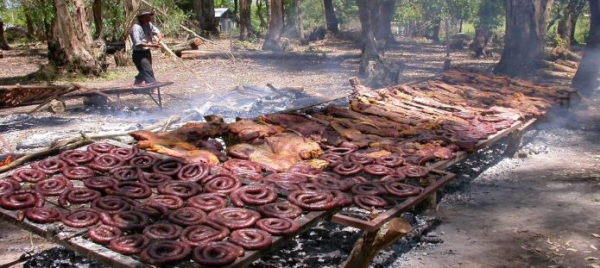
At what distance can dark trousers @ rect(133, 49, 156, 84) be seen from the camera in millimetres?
12055

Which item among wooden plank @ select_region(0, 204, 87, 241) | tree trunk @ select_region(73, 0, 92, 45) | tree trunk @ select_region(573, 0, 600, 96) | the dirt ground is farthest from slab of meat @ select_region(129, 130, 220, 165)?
tree trunk @ select_region(73, 0, 92, 45)

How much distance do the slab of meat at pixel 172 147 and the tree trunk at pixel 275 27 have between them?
16.2m

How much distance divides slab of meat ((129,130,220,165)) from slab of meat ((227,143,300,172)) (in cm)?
26

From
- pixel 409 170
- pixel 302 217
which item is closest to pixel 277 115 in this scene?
pixel 409 170

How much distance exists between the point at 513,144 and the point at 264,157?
4.57 metres

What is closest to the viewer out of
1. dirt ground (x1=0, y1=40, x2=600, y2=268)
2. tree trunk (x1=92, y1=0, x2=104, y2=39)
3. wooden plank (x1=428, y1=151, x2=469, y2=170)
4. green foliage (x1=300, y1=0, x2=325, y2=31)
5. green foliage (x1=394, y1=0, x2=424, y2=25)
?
dirt ground (x1=0, y1=40, x2=600, y2=268)

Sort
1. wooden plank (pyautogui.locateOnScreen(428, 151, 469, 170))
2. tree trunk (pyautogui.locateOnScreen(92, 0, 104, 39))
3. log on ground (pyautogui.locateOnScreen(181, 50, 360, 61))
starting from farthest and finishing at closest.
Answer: tree trunk (pyautogui.locateOnScreen(92, 0, 104, 39)) → log on ground (pyautogui.locateOnScreen(181, 50, 360, 61)) → wooden plank (pyautogui.locateOnScreen(428, 151, 469, 170))

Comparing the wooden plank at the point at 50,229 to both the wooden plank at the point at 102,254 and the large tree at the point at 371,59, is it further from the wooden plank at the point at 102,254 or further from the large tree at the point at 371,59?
the large tree at the point at 371,59

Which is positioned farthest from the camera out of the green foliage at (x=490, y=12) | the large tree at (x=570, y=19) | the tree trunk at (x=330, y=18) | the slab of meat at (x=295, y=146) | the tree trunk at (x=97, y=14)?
the tree trunk at (x=330, y=18)

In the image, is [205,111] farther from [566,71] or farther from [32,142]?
[566,71]

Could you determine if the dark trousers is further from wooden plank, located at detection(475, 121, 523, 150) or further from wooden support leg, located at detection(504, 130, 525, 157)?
wooden plank, located at detection(475, 121, 523, 150)

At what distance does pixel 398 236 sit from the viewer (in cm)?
371

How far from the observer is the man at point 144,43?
1175 cm

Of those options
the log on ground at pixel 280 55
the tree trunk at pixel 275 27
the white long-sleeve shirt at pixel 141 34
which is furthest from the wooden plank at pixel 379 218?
the tree trunk at pixel 275 27
